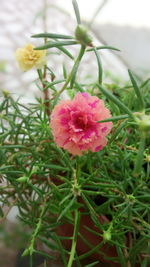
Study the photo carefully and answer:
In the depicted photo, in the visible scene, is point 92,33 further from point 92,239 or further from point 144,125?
point 144,125

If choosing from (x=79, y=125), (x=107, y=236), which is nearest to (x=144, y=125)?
(x=79, y=125)

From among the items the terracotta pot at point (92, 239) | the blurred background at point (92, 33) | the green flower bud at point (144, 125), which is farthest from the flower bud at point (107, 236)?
the blurred background at point (92, 33)

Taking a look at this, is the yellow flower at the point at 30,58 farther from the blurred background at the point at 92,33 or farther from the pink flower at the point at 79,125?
the blurred background at the point at 92,33

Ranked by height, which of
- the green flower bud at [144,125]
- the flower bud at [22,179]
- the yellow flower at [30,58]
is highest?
the yellow flower at [30,58]

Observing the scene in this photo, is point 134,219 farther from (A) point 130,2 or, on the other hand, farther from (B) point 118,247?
(A) point 130,2

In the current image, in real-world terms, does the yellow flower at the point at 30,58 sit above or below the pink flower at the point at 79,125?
above

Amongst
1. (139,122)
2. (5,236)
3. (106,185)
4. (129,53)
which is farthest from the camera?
(129,53)

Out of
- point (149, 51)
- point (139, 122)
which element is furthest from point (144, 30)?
point (139, 122)
